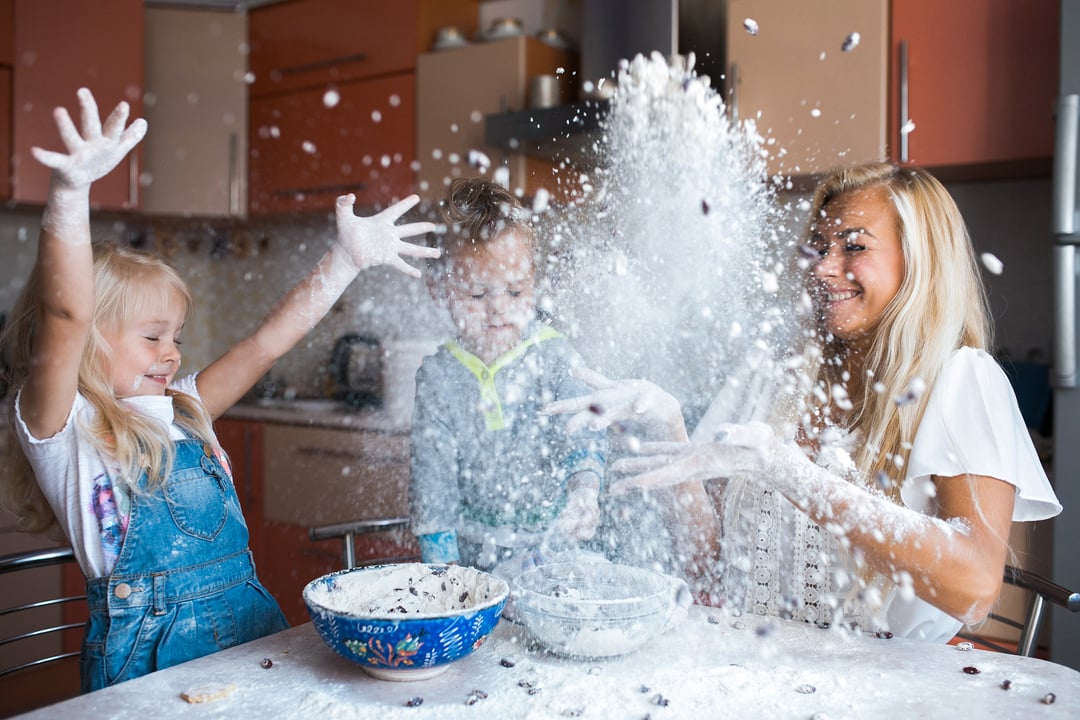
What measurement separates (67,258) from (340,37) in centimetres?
239

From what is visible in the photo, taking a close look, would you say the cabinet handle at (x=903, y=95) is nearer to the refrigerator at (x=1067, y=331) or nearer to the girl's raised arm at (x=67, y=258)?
the refrigerator at (x=1067, y=331)

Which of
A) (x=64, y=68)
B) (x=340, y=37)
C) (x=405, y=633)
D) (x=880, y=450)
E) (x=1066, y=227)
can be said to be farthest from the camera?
(x=340, y=37)

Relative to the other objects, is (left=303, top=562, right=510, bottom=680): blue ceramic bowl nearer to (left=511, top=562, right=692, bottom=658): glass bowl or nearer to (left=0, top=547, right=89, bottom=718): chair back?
(left=511, top=562, right=692, bottom=658): glass bowl

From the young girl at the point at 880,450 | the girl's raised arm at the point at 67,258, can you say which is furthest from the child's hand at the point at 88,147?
the young girl at the point at 880,450

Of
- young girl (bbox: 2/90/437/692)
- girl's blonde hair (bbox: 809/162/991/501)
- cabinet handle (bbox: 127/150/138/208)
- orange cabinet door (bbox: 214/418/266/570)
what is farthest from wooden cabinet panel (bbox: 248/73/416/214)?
girl's blonde hair (bbox: 809/162/991/501)

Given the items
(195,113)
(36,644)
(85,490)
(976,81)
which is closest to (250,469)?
(36,644)

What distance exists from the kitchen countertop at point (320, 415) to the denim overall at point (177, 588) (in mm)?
1423

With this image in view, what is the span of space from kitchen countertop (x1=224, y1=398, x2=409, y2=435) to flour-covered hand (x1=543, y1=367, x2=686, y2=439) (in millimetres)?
1528

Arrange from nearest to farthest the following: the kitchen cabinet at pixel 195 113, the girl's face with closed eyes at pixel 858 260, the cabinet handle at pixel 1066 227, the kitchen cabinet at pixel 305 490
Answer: the girl's face with closed eyes at pixel 858 260, the cabinet handle at pixel 1066 227, the kitchen cabinet at pixel 305 490, the kitchen cabinet at pixel 195 113

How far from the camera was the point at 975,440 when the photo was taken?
1206mm

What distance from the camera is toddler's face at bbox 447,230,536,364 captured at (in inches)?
57.8

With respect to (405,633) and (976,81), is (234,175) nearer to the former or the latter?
(976,81)

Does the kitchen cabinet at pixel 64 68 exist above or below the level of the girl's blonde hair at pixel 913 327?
above

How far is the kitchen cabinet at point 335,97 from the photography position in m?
3.04
